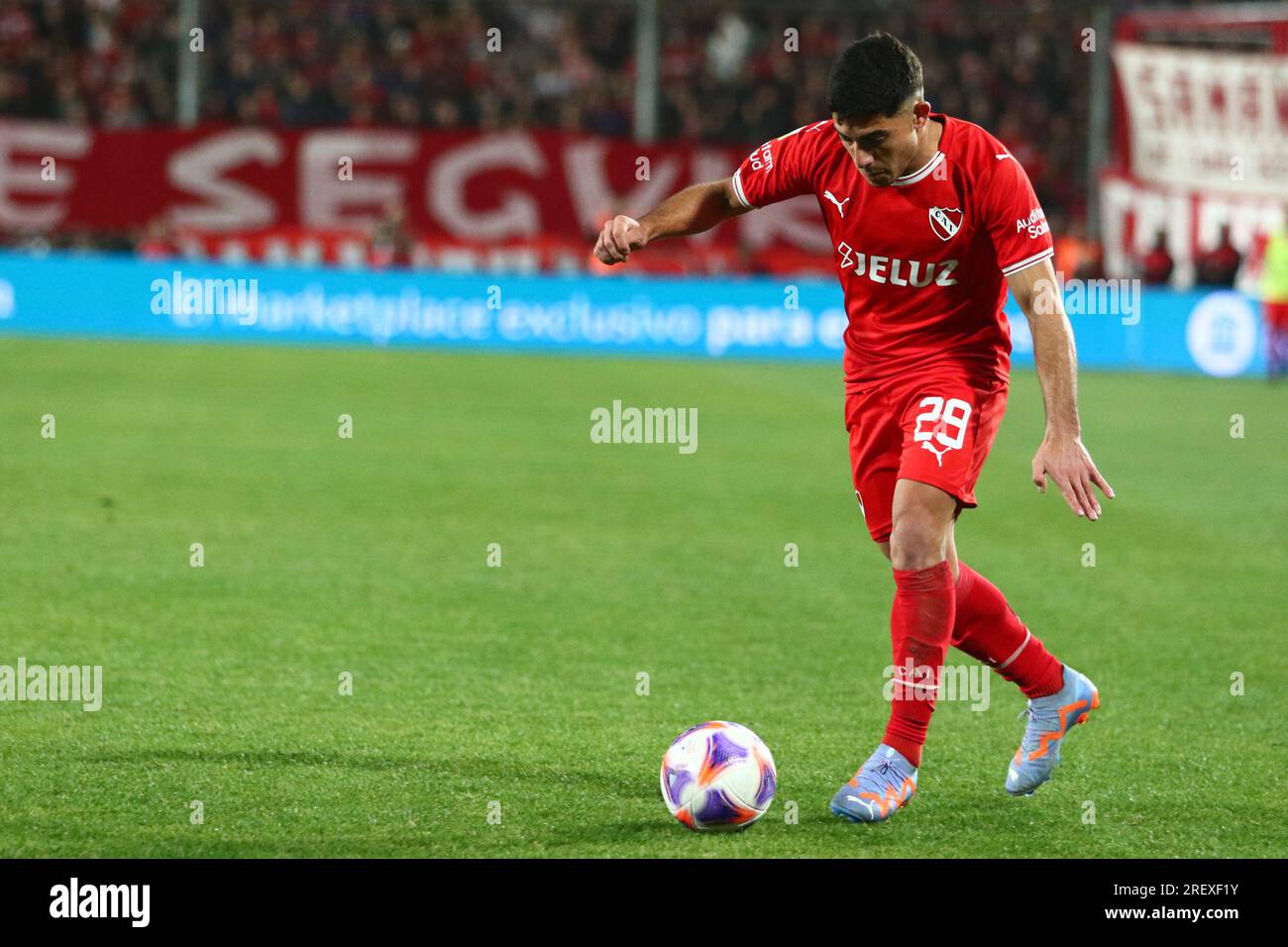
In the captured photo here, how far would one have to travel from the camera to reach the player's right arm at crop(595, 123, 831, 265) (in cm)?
508

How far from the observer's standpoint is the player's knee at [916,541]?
15.7 feet

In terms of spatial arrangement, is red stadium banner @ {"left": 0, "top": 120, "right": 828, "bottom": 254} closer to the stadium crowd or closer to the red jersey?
the stadium crowd

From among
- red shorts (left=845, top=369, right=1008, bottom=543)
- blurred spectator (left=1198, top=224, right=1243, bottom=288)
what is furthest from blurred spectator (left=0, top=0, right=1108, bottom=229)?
red shorts (left=845, top=369, right=1008, bottom=543)

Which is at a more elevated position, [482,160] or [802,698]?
[482,160]

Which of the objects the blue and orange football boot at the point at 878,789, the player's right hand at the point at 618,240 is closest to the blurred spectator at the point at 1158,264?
the player's right hand at the point at 618,240

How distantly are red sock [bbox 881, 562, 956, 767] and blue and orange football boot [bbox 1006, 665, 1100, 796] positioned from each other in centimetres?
35

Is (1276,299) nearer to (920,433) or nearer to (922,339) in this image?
(922,339)

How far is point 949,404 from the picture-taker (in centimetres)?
490

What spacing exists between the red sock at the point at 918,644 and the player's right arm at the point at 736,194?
116 centimetres

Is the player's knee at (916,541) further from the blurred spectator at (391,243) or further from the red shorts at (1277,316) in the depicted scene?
the blurred spectator at (391,243)

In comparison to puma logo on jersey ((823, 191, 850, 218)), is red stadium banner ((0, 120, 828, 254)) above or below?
above

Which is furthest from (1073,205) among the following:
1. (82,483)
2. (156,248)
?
(82,483)
